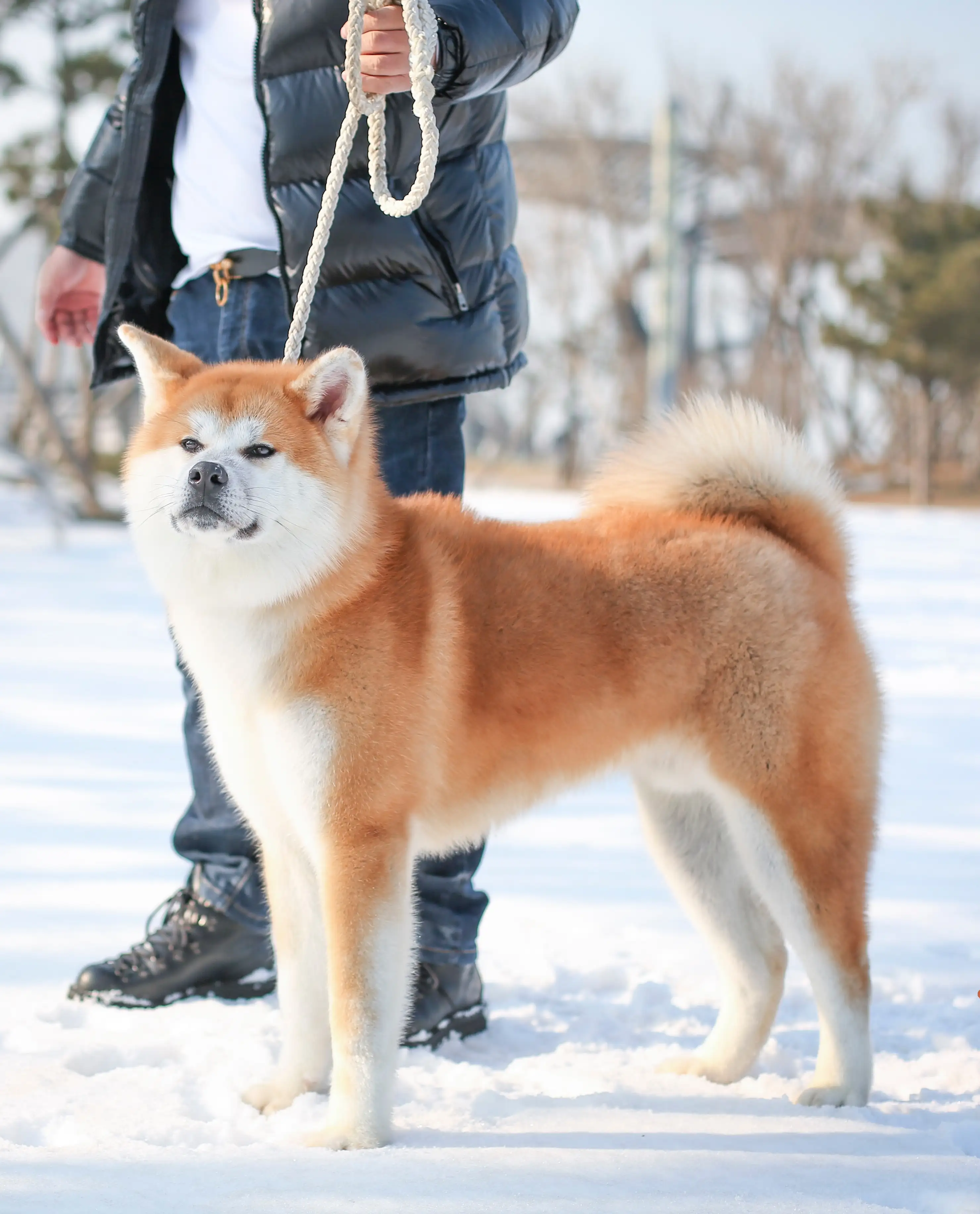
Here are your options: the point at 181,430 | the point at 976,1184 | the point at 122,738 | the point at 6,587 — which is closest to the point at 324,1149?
the point at 976,1184

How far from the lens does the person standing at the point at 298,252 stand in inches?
81.7

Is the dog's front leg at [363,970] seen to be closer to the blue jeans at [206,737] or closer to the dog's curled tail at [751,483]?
the blue jeans at [206,737]

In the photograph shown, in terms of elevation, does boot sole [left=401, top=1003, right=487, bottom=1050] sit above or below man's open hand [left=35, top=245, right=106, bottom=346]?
below

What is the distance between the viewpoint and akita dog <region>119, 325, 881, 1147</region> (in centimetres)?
176

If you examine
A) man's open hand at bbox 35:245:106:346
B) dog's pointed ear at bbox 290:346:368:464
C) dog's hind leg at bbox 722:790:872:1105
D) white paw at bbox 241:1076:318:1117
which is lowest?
white paw at bbox 241:1076:318:1117

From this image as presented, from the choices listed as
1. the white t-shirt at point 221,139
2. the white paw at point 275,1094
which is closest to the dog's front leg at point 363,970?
the white paw at point 275,1094

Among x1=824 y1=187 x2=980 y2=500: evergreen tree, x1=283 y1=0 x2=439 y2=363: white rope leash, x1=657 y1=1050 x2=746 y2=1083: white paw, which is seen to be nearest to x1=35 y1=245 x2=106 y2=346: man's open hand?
x1=283 y1=0 x2=439 y2=363: white rope leash

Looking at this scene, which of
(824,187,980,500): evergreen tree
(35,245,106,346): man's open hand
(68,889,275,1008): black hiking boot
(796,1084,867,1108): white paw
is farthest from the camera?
(824,187,980,500): evergreen tree

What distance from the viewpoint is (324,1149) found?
169 centimetres

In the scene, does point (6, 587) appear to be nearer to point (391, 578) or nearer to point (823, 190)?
point (391, 578)

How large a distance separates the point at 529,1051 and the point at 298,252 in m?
1.47

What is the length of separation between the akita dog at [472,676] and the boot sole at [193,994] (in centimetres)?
43

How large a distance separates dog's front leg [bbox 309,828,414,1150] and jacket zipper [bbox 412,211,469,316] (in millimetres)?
975

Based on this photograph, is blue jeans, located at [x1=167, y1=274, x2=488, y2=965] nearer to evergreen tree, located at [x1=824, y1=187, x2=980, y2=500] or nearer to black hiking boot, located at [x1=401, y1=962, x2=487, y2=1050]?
black hiking boot, located at [x1=401, y1=962, x2=487, y2=1050]
